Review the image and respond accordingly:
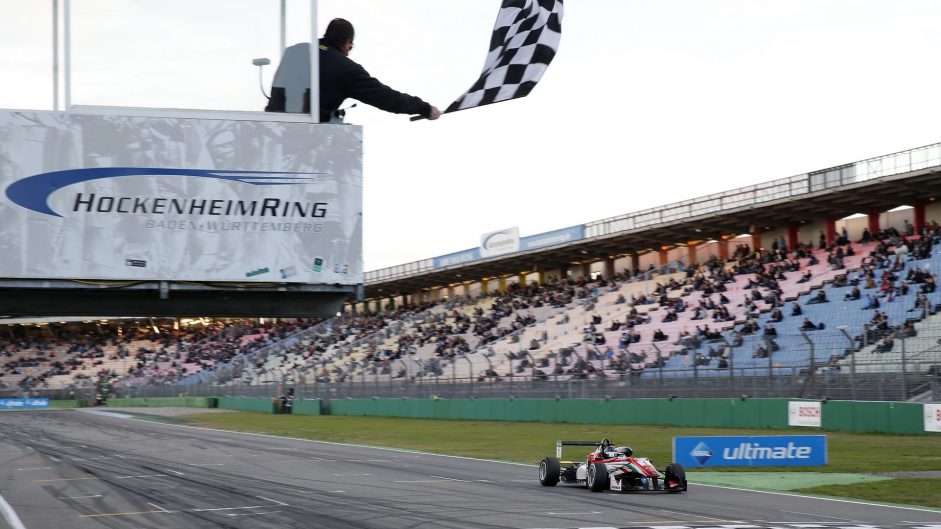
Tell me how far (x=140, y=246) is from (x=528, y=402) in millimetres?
36405

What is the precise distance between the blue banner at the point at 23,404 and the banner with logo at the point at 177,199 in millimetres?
75819

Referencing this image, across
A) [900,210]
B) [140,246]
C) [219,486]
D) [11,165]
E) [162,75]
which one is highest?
[900,210]

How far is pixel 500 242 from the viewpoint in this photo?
6306 cm

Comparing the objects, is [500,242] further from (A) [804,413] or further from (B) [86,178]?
(B) [86,178]

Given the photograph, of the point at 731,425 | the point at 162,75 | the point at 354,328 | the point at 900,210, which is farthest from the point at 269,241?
the point at 354,328

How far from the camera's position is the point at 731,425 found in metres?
31.5

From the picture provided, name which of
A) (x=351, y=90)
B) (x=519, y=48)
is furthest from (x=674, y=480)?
(x=351, y=90)

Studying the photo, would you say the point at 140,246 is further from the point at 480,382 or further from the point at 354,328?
the point at 354,328

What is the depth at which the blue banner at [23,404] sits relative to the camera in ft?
244

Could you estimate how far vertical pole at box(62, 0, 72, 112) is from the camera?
4.49 metres

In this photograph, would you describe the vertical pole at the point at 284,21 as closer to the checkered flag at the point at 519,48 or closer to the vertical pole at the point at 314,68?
the vertical pole at the point at 314,68

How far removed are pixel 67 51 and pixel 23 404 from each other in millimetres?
77381

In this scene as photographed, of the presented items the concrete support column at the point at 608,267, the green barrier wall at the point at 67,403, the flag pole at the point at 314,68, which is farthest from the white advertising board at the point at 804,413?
the green barrier wall at the point at 67,403

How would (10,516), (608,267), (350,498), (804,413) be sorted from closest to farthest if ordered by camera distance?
(10,516)
(350,498)
(804,413)
(608,267)
